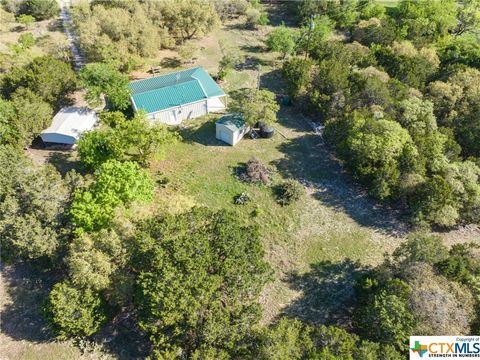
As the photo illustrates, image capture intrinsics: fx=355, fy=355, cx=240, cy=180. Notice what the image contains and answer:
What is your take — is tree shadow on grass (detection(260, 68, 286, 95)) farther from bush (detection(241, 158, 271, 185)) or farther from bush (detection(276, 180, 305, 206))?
bush (detection(276, 180, 305, 206))

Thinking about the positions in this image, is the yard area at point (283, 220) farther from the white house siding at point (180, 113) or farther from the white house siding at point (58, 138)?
the white house siding at point (58, 138)

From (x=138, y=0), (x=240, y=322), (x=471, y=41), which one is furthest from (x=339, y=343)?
(x=138, y=0)

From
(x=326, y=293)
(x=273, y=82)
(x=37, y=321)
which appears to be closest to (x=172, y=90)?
(x=273, y=82)

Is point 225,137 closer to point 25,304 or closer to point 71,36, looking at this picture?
point 25,304

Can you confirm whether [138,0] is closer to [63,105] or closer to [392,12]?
[63,105]

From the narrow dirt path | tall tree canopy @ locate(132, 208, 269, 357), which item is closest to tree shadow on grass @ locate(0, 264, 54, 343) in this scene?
tall tree canopy @ locate(132, 208, 269, 357)

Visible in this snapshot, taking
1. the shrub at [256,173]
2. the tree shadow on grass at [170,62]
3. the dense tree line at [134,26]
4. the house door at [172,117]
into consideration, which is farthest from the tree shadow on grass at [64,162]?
the tree shadow on grass at [170,62]
